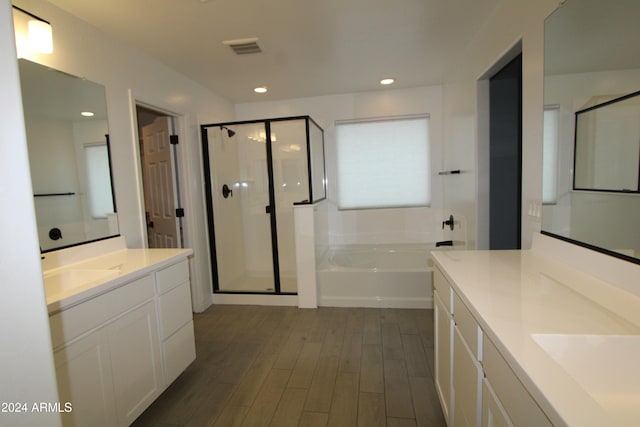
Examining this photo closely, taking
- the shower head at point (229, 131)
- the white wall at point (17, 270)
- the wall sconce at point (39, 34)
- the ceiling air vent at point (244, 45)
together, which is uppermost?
the ceiling air vent at point (244, 45)

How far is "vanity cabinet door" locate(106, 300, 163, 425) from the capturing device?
5.15 feet

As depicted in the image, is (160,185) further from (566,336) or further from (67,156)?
(566,336)

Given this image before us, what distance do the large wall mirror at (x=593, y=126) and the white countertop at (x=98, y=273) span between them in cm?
220

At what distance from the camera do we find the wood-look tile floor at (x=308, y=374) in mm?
1833

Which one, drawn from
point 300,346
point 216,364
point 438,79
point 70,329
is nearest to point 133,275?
point 70,329

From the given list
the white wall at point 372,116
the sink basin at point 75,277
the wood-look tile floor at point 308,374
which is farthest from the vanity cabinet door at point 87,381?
the white wall at point 372,116

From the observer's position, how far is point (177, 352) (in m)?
2.05

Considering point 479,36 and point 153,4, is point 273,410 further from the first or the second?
point 479,36

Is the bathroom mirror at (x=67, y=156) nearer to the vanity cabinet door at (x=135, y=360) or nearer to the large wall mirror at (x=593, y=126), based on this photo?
the vanity cabinet door at (x=135, y=360)

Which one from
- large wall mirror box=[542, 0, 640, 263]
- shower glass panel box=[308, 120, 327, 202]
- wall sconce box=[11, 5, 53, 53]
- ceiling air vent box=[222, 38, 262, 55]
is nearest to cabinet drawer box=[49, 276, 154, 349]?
wall sconce box=[11, 5, 53, 53]

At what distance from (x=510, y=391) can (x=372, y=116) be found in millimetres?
3677

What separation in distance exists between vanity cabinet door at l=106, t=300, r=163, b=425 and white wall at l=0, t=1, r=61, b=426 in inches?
40.5

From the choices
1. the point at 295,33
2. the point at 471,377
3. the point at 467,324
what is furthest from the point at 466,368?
the point at 295,33

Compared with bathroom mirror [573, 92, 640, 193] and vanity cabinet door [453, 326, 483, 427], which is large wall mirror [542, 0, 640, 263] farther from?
vanity cabinet door [453, 326, 483, 427]
